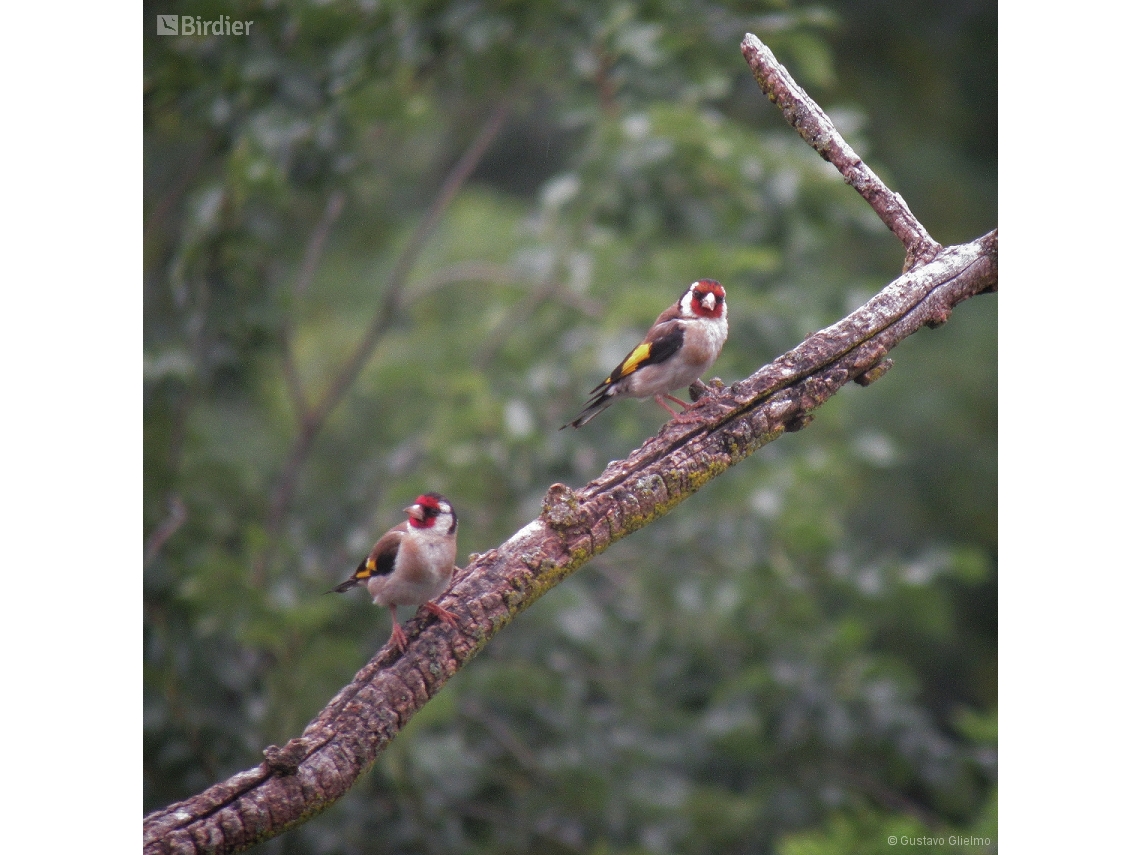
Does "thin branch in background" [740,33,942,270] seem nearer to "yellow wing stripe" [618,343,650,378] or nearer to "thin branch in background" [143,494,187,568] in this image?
"yellow wing stripe" [618,343,650,378]

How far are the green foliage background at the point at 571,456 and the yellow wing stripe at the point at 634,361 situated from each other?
5.44 feet

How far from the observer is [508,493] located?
6238 mm

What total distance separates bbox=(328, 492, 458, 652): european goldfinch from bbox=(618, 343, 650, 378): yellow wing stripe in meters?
0.79

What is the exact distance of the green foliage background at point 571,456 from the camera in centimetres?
516

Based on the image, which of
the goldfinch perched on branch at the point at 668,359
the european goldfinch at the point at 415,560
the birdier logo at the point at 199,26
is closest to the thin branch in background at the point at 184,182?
the birdier logo at the point at 199,26

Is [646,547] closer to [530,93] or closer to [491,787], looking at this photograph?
[491,787]

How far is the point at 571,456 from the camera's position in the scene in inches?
252

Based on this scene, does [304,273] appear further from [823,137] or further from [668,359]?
[823,137]

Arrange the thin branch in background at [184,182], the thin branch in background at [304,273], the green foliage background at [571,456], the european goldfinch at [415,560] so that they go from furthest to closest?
the thin branch in background at [304,273] < the thin branch in background at [184,182] < the green foliage background at [571,456] < the european goldfinch at [415,560]

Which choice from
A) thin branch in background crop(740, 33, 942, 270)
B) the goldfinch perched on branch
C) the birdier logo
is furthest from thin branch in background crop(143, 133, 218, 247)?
thin branch in background crop(740, 33, 942, 270)

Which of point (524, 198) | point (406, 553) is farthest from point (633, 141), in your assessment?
point (524, 198)

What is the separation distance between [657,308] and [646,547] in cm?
191

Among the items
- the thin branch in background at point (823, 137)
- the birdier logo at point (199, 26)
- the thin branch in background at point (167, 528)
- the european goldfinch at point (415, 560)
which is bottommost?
the european goldfinch at point (415, 560)

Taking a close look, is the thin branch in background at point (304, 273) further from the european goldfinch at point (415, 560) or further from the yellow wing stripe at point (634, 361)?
the yellow wing stripe at point (634, 361)
